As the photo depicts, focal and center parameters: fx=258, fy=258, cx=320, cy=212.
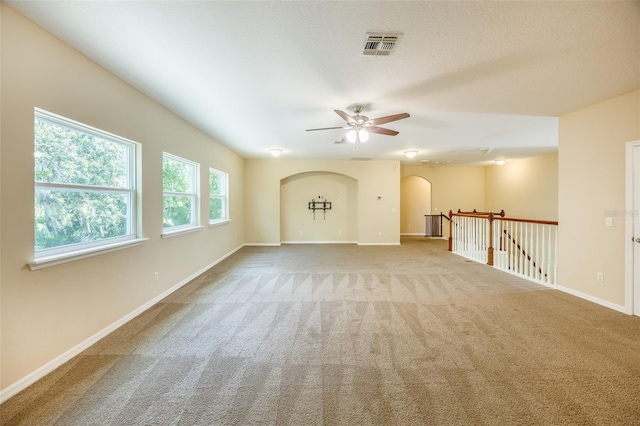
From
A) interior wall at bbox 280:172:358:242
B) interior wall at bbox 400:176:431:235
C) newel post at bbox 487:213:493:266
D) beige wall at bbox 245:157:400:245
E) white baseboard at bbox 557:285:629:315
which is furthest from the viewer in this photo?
interior wall at bbox 400:176:431:235

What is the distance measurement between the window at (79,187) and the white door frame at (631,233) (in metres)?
6.02

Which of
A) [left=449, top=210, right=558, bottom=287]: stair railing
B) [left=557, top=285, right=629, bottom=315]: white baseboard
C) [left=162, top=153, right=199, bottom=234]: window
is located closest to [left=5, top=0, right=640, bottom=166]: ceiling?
[left=162, top=153, right=199, bottom=234]: window

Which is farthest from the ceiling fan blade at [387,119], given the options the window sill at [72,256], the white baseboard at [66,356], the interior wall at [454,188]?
the interior wall at [454,188]

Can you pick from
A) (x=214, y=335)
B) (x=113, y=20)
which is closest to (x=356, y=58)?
(x=113, y=20)

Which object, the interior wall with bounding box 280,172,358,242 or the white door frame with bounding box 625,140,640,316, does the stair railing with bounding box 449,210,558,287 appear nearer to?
the white door frame with bounding box 625,140,640,316

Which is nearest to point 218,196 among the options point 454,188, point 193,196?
point 193,196

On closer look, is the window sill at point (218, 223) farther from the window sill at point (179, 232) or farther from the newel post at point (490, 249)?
the newel post at point (490, 249)

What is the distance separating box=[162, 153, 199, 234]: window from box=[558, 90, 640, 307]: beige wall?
6.04 meters

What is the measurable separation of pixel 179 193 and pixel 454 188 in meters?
9.51

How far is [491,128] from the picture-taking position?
188 inches

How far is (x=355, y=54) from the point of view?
7.71 feet

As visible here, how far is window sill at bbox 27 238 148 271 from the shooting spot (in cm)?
196

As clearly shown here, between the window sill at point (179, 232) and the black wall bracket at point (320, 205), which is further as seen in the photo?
the black wall bracket at point (320, 205)

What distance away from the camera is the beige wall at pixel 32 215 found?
1.80m
